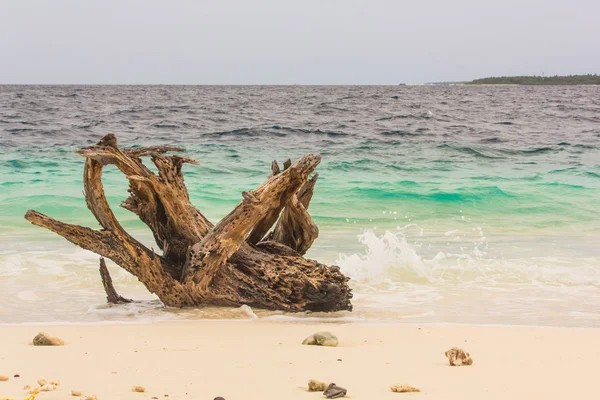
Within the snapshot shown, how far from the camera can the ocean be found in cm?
598

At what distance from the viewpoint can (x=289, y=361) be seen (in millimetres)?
3936

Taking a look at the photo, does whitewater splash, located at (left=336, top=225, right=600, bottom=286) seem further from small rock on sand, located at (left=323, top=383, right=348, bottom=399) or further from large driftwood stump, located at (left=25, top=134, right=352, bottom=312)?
small rock on sand, located at (left=323, top=383, right=348, bottom=399)

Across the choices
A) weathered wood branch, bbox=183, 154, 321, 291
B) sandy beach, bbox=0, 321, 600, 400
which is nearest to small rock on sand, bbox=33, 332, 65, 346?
sandy beach, bbox=0, 321, 600, 400

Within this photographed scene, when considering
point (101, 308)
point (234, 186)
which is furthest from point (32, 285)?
point (234, 186)

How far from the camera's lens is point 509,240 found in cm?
988

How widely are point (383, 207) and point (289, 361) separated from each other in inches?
379

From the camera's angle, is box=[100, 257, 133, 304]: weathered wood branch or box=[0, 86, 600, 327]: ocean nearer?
box=[100, 257, 133, 304]: weathered wood branch

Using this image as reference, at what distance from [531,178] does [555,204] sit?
11.8 ft

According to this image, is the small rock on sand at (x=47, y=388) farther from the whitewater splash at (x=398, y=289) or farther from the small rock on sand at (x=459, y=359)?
the small rock on sand at (x=459, y=359)

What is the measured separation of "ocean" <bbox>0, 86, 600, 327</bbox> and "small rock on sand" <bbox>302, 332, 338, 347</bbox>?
0.99 metres

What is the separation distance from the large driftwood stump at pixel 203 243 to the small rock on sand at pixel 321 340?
105 centimetres

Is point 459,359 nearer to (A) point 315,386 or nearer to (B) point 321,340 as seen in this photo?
(B) point 321,340

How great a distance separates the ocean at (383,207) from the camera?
598 cm

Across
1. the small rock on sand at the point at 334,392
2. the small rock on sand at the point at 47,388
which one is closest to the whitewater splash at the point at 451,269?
the small rock on sand at the point at 334,392
